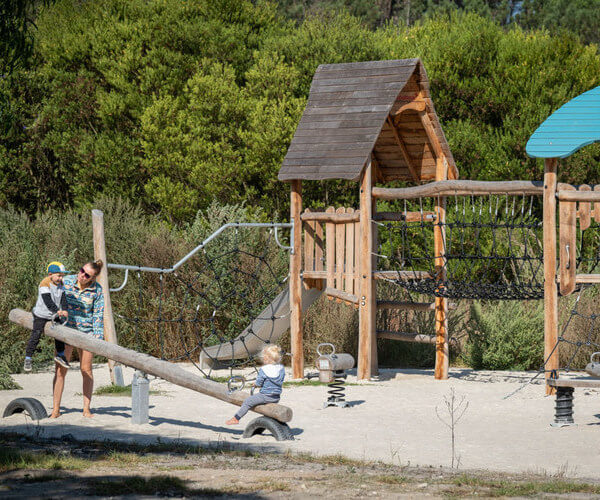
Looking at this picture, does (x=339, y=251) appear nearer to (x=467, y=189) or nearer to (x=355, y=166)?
(x=355, y=166)

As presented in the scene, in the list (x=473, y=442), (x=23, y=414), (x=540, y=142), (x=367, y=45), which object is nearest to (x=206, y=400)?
(x=23, y=414)

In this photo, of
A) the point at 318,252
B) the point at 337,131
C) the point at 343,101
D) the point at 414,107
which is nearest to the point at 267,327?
the point at 318,252

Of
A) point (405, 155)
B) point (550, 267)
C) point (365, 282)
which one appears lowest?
point (365, 282)

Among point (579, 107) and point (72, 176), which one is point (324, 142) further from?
point (72, 176)

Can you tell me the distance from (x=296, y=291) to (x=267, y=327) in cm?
82

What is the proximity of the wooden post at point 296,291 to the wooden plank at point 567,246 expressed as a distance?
354 cm

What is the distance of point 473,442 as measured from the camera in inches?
312

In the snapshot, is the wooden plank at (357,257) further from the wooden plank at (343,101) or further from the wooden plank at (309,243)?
the wooden plank at (343,101)

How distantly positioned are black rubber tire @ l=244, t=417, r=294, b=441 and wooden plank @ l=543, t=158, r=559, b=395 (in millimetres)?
3977

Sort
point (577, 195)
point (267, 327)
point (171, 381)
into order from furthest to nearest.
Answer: point (267, 327), point (577, 195), point (171, 381)

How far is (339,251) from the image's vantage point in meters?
12.6

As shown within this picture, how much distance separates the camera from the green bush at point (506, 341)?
44.8ft

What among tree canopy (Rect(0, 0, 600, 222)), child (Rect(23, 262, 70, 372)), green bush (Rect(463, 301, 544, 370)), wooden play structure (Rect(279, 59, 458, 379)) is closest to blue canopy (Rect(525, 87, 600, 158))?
→ wooden play structure (Rect(279, 59, 458, 379))

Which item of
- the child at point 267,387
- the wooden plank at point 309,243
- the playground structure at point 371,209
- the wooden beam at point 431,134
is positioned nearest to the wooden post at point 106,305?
the playground structure at point 371,209
